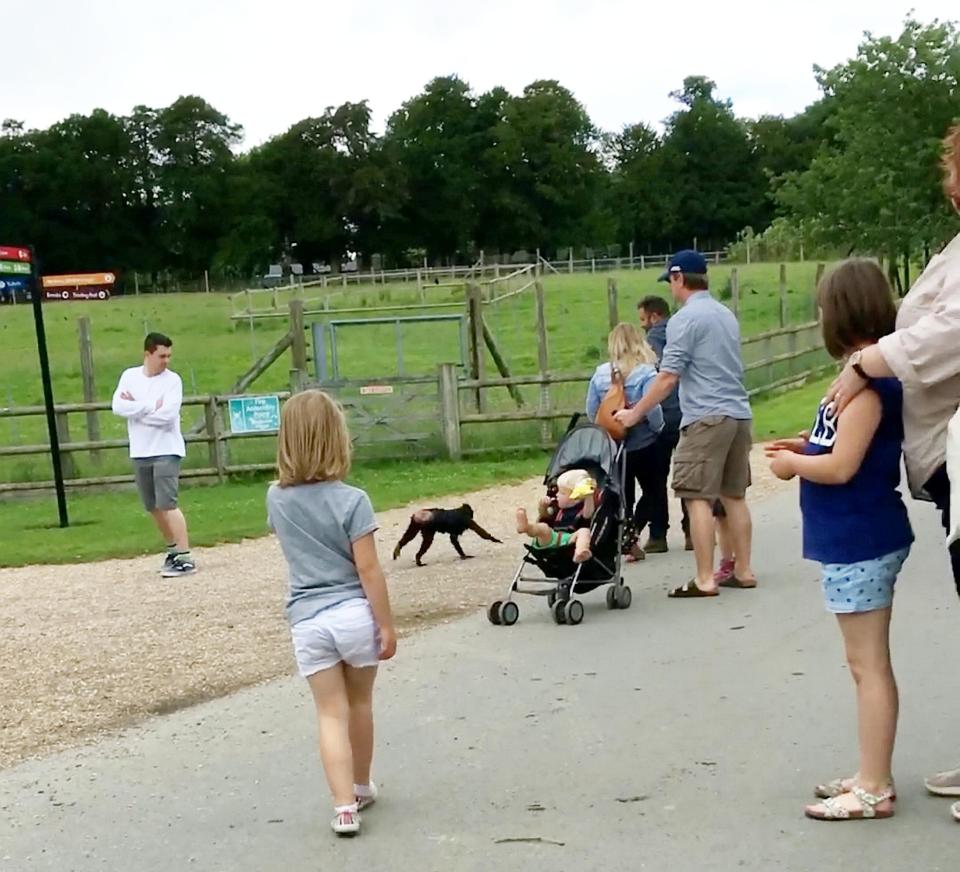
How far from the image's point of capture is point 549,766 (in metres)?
5.04

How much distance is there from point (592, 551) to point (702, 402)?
3.75 ft

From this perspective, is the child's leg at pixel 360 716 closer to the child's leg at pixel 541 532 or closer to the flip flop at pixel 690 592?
the child's leg at pixel 541 532

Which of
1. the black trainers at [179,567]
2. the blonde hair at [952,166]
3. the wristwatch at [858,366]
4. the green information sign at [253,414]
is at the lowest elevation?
the black trainers at [179,567]

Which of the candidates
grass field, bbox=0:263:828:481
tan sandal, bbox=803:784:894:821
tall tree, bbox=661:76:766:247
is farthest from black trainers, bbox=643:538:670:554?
tall tree, bbox=661:76:766:247

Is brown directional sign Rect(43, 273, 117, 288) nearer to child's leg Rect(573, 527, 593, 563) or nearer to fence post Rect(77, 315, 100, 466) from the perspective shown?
fence post Rect(77, 315, 100, 466)

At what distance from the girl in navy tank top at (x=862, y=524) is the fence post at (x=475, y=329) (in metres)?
13.7

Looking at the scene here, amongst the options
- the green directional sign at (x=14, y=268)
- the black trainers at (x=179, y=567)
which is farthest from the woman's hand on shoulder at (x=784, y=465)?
the green directional sign at (x=14, y=268)

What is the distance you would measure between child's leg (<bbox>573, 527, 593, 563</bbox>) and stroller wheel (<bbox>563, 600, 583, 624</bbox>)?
241 millimetres

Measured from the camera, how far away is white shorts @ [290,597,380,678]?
14.6 ft

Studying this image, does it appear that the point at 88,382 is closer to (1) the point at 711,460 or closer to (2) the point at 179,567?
(2) the point at 179,567

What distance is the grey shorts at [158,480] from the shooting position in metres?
10.3

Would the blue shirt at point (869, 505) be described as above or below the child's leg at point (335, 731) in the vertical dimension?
above

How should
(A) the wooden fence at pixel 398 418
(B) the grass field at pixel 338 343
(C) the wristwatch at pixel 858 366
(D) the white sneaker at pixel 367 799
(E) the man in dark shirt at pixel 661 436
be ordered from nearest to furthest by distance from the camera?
(C) the wristwatch at pixel 858 366 < (D) the white sneaker at pixel 367 799 < (E) the man in dark shirt at pixel 661 436 < (A) the wooden fence at pixel 398 418 < (B) the grass field at pixel 338 343

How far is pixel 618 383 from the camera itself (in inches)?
344
